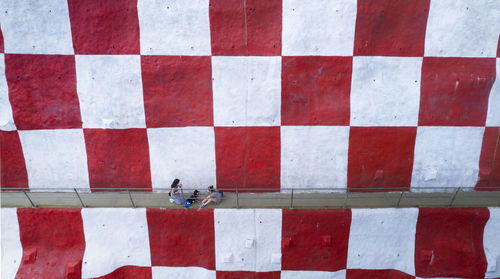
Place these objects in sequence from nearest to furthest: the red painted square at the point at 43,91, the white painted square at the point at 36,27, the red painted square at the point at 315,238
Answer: the white painted square at the point at 36,27 → the red painted square at the point at 43,91 → the red painted square at the point at 315,238

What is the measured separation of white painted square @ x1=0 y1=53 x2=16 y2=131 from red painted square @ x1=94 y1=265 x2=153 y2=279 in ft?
6.63

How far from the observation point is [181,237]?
315 cm

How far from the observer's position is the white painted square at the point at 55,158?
313 cm

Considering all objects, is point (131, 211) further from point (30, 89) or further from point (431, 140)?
point (431, 140)

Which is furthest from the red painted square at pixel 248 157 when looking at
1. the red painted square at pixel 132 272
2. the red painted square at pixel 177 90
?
the red painted square at pixel 132 272

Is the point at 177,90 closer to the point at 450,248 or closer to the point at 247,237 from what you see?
the point at 247,237

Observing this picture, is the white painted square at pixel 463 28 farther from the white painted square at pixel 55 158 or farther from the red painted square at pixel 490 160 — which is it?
the white painted square at pixel 55 158

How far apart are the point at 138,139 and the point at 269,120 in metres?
1.53

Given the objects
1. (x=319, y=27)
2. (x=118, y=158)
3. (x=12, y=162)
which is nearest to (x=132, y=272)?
(x=118, y=158)

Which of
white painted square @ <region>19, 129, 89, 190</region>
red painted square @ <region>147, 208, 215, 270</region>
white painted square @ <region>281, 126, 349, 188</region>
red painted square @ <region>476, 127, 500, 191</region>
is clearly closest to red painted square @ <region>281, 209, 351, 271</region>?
white painted square @ <region>281, 126, 349, 188</region>

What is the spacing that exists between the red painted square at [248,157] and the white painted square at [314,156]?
12 cm

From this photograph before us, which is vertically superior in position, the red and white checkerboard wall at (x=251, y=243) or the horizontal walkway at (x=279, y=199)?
the horizontal walkway at (x=279, y=199)

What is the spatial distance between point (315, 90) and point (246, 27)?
102 cm

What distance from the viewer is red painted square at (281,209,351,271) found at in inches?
120
